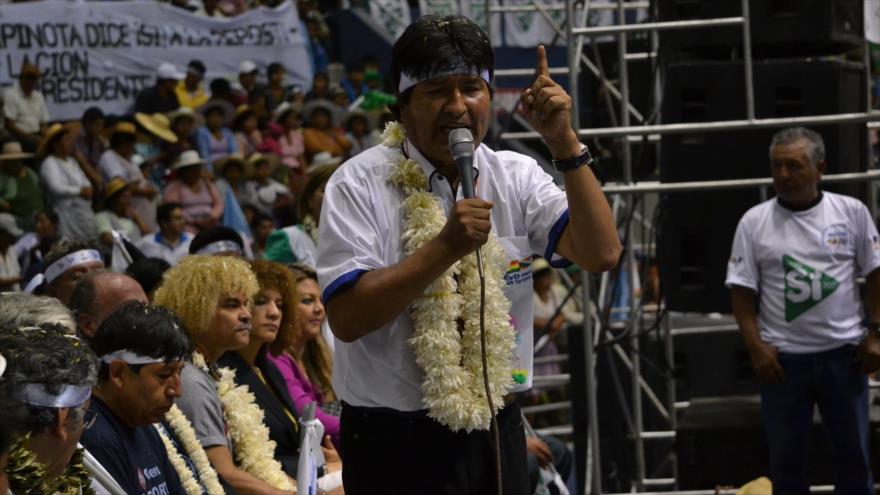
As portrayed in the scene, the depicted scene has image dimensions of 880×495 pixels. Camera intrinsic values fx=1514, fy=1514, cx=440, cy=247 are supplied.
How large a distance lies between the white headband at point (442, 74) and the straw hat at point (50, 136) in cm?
904

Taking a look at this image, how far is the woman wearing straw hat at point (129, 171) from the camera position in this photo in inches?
495

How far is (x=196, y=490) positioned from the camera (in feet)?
15.2

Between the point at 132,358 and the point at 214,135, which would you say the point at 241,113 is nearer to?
the point at 214,135

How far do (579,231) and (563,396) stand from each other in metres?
9.45

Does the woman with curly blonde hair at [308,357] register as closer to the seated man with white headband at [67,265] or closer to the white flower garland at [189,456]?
the seated man with white headband at [67,265]

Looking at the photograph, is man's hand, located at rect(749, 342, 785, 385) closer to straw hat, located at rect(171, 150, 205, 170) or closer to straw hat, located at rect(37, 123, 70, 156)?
straw hat, located at rect(171, 150, 205, 170)

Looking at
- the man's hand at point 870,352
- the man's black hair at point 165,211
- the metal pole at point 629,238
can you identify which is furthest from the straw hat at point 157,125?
the man's hand at point 870,352

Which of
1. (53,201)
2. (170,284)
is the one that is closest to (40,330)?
(170,284)

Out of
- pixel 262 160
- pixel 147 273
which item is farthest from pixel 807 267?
pixel 262 160

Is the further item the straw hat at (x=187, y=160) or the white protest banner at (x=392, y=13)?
the white protest banner at (x=392, y=13)

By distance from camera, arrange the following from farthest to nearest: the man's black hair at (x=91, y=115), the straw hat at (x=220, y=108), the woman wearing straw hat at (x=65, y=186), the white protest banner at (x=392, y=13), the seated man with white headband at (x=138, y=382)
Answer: the white protest banner at (x=392, y=13)
the straw hat at (x=220, y=108)
the man's black hair at (x=91, y=115)
the woman wearing straw hat at (x=65, y=186)
the seated man with white headband at (x=138, y=382)

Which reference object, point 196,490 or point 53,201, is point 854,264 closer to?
point 196,490

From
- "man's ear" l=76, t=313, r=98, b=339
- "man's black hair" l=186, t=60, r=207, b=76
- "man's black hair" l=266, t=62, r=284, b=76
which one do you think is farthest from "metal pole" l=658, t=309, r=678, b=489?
"man's black hair" l=266, t=62, r=284, b=76

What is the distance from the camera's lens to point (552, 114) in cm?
359
